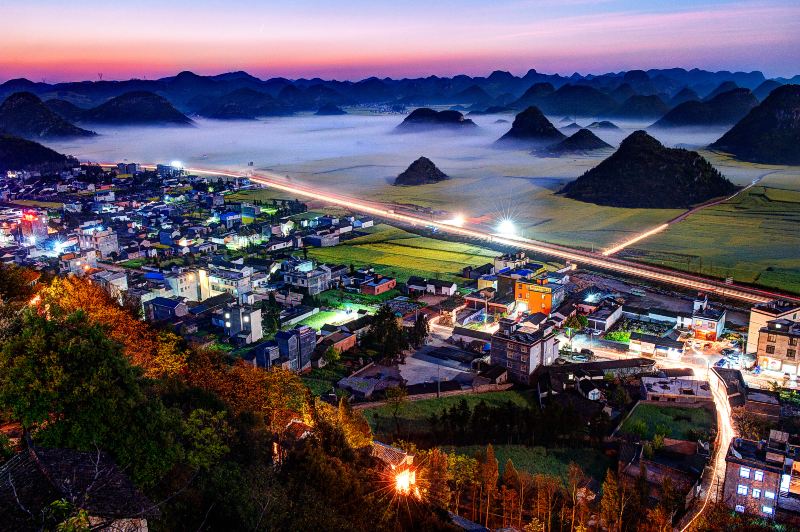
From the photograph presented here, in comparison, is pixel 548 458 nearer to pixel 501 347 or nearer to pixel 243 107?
pixel 501 347

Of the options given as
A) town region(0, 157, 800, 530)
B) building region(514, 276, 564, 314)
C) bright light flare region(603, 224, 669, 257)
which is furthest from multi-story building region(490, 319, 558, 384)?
bright light flare region(603, 224, 669, 257)

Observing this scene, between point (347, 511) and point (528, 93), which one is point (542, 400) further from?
point (528, 93)

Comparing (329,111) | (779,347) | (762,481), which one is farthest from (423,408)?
(329,111)

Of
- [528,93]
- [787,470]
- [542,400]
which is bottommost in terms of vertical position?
[542,400]

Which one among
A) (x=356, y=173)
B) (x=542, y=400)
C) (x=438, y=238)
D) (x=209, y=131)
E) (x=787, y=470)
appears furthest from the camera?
(x=209, y=131)

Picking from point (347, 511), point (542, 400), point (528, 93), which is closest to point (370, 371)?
point (542, 400)

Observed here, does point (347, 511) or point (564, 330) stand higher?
point (347, 511)
